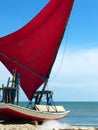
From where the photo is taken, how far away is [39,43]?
145 feet

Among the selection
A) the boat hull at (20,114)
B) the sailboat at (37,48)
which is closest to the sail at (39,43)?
the sailboat at (37,48)

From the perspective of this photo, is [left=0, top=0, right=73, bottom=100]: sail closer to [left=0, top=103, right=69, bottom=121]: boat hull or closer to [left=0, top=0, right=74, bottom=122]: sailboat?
[left=0, top=0, right=74, bottom=122]: sailboat

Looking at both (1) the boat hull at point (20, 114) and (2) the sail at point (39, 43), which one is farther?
(2) the sail at point (39, 43)

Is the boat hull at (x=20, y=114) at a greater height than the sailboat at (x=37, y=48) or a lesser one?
lesser

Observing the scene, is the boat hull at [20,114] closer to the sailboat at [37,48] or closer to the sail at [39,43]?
the sailboat at [37,48]

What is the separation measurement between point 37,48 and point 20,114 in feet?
26.1

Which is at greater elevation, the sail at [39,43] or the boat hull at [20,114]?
the sail at [39,43]

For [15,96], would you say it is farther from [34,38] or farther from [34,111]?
[34,38]

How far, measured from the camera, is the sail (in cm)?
4369

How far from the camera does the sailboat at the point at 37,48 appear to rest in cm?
4334

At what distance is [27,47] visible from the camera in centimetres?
4419

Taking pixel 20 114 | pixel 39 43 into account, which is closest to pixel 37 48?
pixel 39 43

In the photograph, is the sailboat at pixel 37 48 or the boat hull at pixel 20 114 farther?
the sailboat at pixel 37 48

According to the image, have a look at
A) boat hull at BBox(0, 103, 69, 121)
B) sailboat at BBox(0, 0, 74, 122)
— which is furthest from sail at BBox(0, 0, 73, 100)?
boat hull at BBox(0, 103, 69, 121)
